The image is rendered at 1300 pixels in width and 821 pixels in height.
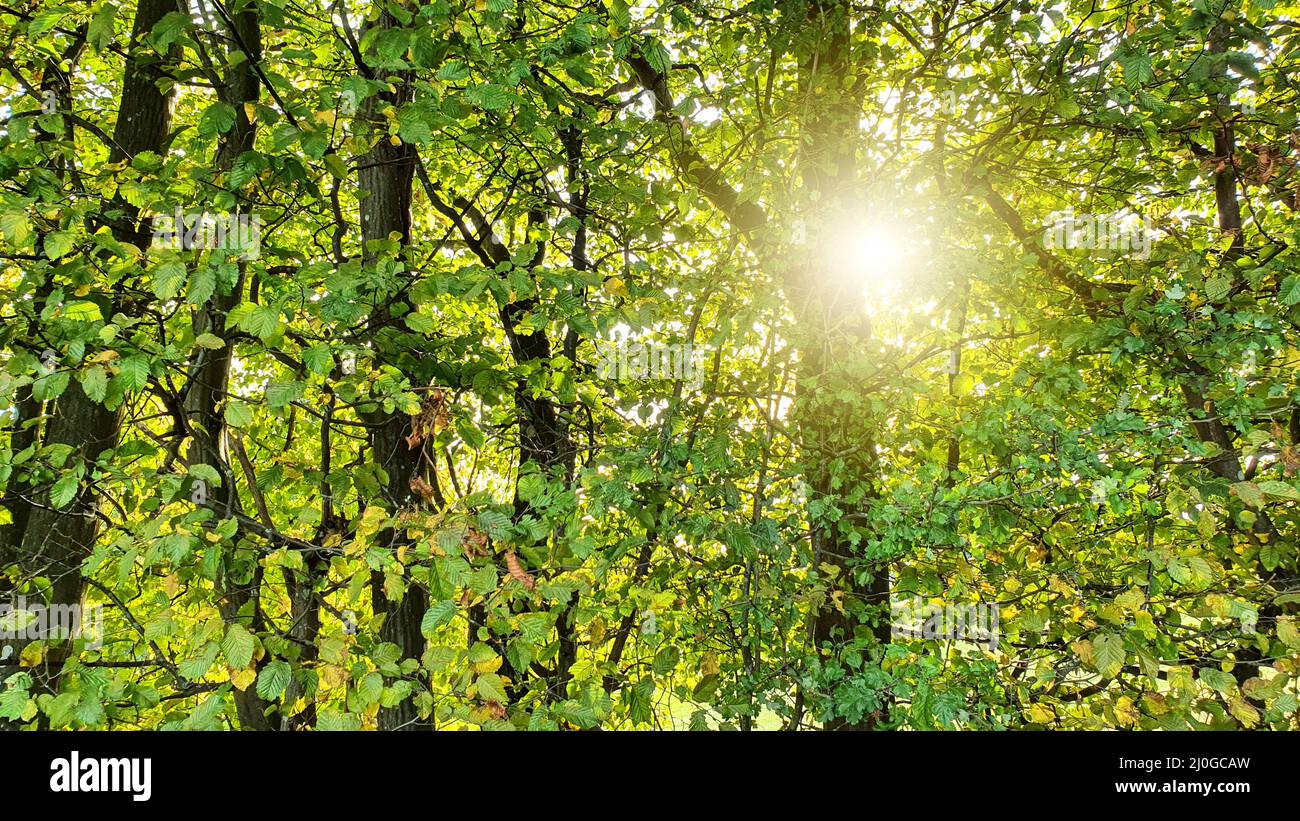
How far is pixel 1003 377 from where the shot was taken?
478cm

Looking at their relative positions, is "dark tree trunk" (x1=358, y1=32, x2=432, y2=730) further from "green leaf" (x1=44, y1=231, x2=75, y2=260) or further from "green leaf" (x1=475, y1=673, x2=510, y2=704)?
"green leaf" (x1=475, y1=673, x2=510, y2=704)

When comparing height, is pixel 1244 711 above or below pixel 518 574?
below

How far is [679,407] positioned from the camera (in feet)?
11.6

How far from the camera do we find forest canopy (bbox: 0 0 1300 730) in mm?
2840

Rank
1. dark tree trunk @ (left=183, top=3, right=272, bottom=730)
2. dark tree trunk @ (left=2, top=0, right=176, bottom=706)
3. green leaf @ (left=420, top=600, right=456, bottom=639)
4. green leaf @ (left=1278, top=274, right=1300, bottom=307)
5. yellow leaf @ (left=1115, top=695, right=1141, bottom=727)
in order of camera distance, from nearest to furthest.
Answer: green leaf @ (left=420, top=600, right=456, bottom=639)
yellow leaf @ (left=1115, top=695, right=1141, bottom=727)
green leaf @ (left=1278, top=274, right=1300, bottom=307)
dark tree trunk @ (left=183, top=3, right=272, bottom=730)
dark tree trunk @ (left=2, top=0, right=176, bottom=706)

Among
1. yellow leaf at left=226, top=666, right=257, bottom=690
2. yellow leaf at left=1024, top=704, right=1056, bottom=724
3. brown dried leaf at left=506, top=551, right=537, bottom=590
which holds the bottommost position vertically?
yellow leaf at left=1024, top=704, right=1056, bottom=724

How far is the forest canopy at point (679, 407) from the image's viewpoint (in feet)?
9.32

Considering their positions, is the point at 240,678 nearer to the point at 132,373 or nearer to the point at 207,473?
the point at 207,473

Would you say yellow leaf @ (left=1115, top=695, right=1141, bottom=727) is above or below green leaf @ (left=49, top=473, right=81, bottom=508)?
below

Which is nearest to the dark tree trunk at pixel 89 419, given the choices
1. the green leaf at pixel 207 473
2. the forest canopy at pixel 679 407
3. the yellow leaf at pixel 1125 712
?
the forest canopy at pixel 679 407

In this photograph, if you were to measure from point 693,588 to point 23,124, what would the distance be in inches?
150

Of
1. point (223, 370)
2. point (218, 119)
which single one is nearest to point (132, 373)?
point (218, 119)

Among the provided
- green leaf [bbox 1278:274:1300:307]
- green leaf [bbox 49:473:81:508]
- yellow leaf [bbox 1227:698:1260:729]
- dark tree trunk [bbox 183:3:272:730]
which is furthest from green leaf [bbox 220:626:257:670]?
green leaf [bbox 1278:274:1300:307]
